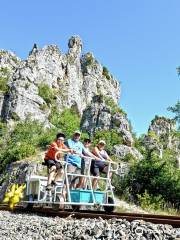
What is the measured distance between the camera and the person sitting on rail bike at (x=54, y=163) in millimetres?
10344

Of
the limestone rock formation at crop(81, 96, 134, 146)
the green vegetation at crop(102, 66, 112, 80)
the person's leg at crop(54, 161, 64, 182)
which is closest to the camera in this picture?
the person's leg at crop(54, 161, 64, 182)

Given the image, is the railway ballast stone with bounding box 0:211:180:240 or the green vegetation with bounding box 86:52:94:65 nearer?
the railway ballast stone with bounding box 0:211:180:240

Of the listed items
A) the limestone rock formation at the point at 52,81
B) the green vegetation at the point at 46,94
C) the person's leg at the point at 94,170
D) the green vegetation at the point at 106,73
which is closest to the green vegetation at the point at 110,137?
the limestone rock formation at the point at 52,81

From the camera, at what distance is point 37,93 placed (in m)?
54.5

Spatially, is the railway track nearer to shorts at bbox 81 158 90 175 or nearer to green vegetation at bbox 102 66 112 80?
shorts at bbox 81 158 90 175

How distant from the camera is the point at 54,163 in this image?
10.5 m

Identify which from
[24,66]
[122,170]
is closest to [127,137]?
[122,170]

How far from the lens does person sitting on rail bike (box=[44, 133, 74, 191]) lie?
1034 cm

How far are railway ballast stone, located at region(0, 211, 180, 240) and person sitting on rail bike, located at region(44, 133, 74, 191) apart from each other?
2.37 metres

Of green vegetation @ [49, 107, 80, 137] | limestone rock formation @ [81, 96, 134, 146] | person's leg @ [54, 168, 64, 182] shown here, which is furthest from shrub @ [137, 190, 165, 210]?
green vegetation @ [49, 107, 80, 137]

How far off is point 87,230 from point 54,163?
4392 mm

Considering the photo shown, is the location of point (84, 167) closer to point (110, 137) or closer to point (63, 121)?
point (110, 137)

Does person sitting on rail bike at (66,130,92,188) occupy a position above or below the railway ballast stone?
above

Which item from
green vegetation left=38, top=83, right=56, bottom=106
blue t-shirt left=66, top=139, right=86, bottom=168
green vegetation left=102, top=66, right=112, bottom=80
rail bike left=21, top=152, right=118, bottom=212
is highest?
green vegetation left=102, top=66, right=112, bottom=80
